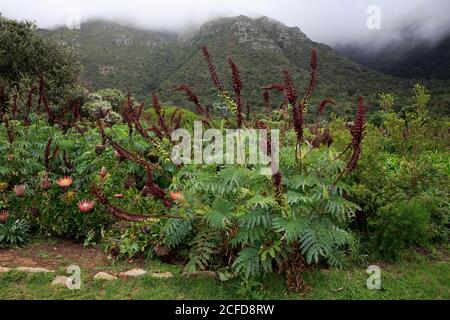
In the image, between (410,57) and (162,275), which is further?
(410,57)

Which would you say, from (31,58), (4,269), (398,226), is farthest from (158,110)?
(31,58)

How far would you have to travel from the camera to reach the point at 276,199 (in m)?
3.93

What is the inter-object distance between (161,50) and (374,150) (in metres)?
62.4

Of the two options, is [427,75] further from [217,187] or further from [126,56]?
[217,187]

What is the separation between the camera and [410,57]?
239 feet

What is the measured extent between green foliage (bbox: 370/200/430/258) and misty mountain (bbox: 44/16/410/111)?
29038 mm

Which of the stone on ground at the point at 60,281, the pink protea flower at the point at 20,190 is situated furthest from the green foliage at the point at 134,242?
the pink protea flower at the point at 20,190

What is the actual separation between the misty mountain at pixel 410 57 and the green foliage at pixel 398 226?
187ft

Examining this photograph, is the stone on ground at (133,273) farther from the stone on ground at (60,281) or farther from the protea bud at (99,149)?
the protea bud at (99,149)

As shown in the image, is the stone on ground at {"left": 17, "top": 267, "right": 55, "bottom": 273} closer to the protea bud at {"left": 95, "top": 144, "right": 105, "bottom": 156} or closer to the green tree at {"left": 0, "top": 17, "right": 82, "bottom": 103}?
the protea bud at {"left": 95, "top": 144, "right": 105, "bottom": 156}

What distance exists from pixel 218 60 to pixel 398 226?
146ft

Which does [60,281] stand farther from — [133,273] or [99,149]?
[99,149]

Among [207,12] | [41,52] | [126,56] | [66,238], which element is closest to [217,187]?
[66,238]

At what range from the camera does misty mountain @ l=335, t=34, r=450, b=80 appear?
2400 inches
